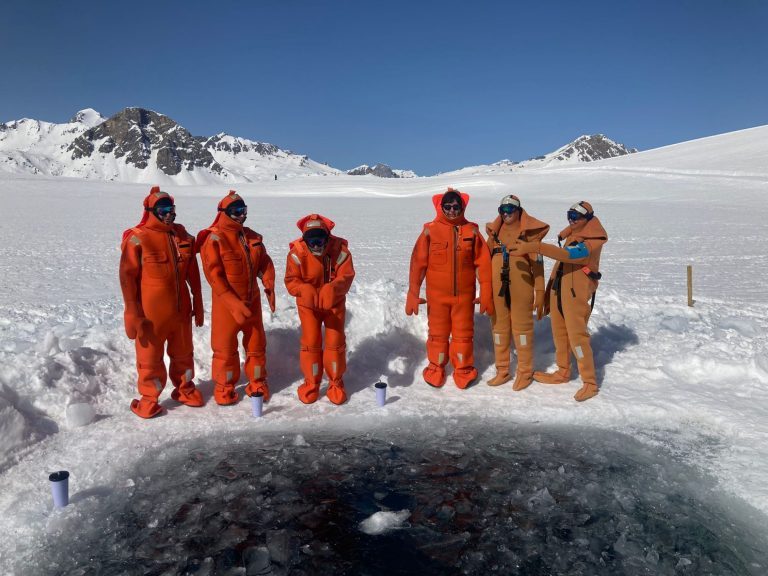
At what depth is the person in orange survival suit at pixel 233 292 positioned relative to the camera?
5.12m

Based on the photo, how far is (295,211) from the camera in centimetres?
2342

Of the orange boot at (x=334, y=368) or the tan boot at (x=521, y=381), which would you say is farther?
the tan boot at (x=521, y=381)

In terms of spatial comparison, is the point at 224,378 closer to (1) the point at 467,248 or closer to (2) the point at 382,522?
(2) the point at 382,522

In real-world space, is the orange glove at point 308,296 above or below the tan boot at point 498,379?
above

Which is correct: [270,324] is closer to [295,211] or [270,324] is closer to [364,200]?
[295,211]

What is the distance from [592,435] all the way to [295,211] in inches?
785

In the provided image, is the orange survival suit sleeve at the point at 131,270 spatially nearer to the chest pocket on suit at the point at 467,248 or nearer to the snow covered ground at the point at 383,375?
the snow covered ground at the point at 383,375

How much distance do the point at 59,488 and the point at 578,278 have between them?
462 centimetres

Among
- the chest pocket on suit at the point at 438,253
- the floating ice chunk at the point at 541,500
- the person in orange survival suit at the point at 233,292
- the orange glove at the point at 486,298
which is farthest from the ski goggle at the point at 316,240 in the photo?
the floating ice chunk at the point at 541,500


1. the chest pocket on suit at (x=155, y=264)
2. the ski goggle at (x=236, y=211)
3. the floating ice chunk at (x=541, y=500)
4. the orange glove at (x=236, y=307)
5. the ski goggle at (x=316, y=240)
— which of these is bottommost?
the floating ice chunk at (x=541, y=500)

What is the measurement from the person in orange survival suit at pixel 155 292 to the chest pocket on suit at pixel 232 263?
1.07 ft

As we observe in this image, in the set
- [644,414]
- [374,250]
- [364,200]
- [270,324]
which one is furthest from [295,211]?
[644,414]

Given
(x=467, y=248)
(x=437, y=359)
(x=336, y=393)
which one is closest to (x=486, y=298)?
(x=467, y=248)

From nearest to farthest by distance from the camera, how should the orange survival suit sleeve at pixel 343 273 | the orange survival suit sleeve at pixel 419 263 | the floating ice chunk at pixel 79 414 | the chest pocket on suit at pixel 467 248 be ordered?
the floating ice chunk at pixel 79 414, the orange survival suit sleeve at pixel 343 273, the chest pocket on suit at pixel 467 248, the orange survival suit sleeve at pixel 419 263
